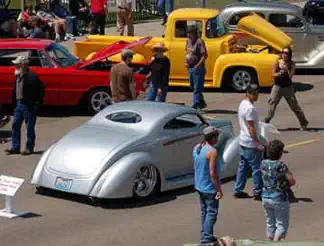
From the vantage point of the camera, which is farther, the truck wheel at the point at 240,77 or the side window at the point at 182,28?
the side window at the point at 182,28

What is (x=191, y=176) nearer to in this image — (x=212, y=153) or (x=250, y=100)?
(x=250, y=100)

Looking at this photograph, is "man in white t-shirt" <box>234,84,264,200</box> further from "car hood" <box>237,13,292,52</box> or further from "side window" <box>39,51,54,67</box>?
"car hood" <box>237,13,292,52</box>

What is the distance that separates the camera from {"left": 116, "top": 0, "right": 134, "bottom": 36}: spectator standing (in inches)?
1152

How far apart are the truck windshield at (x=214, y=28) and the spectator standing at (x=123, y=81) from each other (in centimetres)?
579

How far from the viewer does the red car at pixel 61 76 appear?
1914cm

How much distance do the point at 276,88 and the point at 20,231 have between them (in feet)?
23.0

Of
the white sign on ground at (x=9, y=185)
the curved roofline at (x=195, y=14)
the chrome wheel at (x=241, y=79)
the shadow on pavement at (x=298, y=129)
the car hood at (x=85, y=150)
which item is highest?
the curved roofline at (x=195, y=14)

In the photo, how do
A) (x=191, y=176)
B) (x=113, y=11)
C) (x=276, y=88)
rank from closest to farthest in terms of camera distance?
(x=191, y=176) → (x=276, y=88) → (x=113, y=11)

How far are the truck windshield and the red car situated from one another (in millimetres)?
2742

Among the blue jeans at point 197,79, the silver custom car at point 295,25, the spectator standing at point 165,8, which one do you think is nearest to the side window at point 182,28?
the silver custom car at point 295,25

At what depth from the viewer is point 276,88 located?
56.5ft

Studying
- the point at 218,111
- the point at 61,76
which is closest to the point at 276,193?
the point at 61,76

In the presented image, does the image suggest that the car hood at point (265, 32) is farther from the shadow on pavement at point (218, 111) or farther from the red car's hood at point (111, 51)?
the red car's hood at point (111, 51)

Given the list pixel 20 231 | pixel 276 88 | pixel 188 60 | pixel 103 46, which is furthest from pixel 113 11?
pixel 20 231
